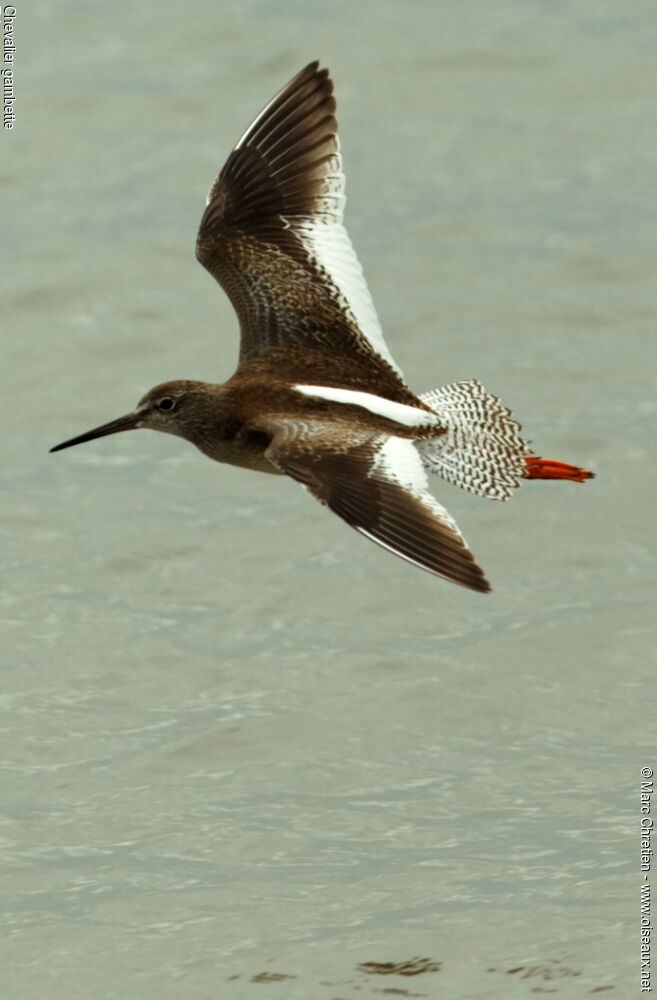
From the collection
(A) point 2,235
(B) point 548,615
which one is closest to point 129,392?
(A) point 2,235

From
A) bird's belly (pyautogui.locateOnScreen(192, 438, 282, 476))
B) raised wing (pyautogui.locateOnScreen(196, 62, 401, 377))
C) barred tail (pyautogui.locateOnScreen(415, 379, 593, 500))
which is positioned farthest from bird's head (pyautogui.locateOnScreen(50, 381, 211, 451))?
barred tail (pyautogui.locateOnScreen(415, 379, 593, 500))

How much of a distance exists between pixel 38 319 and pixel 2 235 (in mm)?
1358

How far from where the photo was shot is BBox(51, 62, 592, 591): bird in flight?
845cm

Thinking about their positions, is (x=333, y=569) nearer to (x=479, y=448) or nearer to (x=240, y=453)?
(x=240, y=453)

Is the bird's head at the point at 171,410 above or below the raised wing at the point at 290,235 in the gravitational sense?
below

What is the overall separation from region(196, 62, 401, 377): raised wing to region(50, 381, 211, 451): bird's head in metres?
0.39

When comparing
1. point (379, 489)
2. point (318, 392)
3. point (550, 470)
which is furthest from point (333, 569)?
point (379, 489)

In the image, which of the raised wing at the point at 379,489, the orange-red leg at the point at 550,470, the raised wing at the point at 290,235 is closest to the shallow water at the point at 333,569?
the orange-red leg at the point at 550,470

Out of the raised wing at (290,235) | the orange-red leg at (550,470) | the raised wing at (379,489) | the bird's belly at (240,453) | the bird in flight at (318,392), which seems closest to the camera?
the raised wing at (379,489)

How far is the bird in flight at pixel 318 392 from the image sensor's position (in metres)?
8.45

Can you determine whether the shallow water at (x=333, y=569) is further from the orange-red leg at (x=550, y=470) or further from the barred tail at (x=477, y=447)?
the barred tail at (x=477, y=447)

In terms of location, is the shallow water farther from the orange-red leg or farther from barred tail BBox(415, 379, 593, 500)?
barred tail BBox(415, 379, 593, 500)

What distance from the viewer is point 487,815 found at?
9914 millimetres

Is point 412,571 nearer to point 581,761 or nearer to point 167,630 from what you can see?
point 167,630
